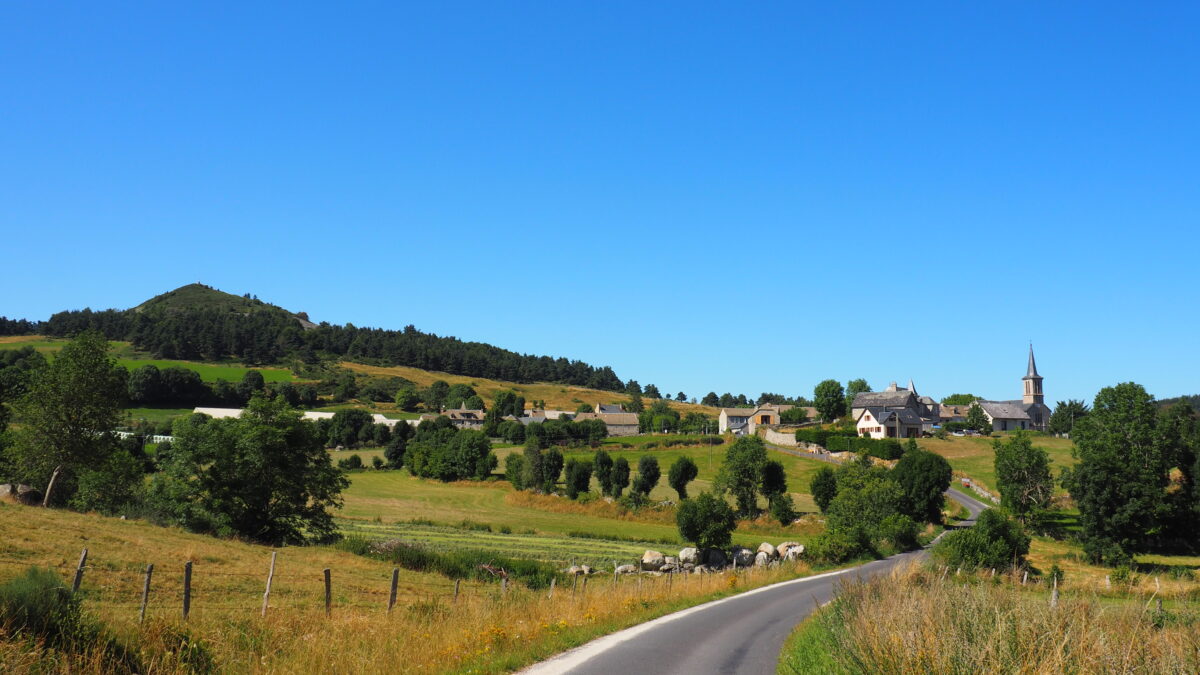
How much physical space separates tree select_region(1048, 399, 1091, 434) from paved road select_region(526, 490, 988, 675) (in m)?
121

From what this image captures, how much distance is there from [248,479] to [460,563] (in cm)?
1514

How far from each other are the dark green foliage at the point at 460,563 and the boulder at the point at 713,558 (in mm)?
11830

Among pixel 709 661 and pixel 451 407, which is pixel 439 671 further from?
pixel 451 407

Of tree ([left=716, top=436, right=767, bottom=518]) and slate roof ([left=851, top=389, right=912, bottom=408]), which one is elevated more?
slate roof ([left=851, top=389, right=912, bottom=408])

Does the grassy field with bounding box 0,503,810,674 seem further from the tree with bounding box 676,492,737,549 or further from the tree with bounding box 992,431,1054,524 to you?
the tree with bounding box 992,431,1054,524

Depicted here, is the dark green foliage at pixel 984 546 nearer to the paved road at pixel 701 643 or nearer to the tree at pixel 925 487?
the paved road at pixel 701 643

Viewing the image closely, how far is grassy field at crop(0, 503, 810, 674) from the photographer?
40.3ft

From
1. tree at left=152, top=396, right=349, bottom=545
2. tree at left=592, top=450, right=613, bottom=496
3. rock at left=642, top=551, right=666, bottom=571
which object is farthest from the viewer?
tree at left=592, top=450, right=613, bottom=496

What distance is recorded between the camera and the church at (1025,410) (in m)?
139

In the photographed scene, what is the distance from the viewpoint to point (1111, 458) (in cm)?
5647

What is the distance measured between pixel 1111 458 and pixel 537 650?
2244 inches

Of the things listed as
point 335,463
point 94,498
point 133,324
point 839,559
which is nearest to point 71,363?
point 94,498

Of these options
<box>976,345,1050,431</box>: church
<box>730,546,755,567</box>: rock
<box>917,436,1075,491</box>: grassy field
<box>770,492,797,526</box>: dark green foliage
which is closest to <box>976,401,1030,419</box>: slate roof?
<box>976,345,1050,431</box>: church

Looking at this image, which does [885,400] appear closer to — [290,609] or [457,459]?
[457,459]
